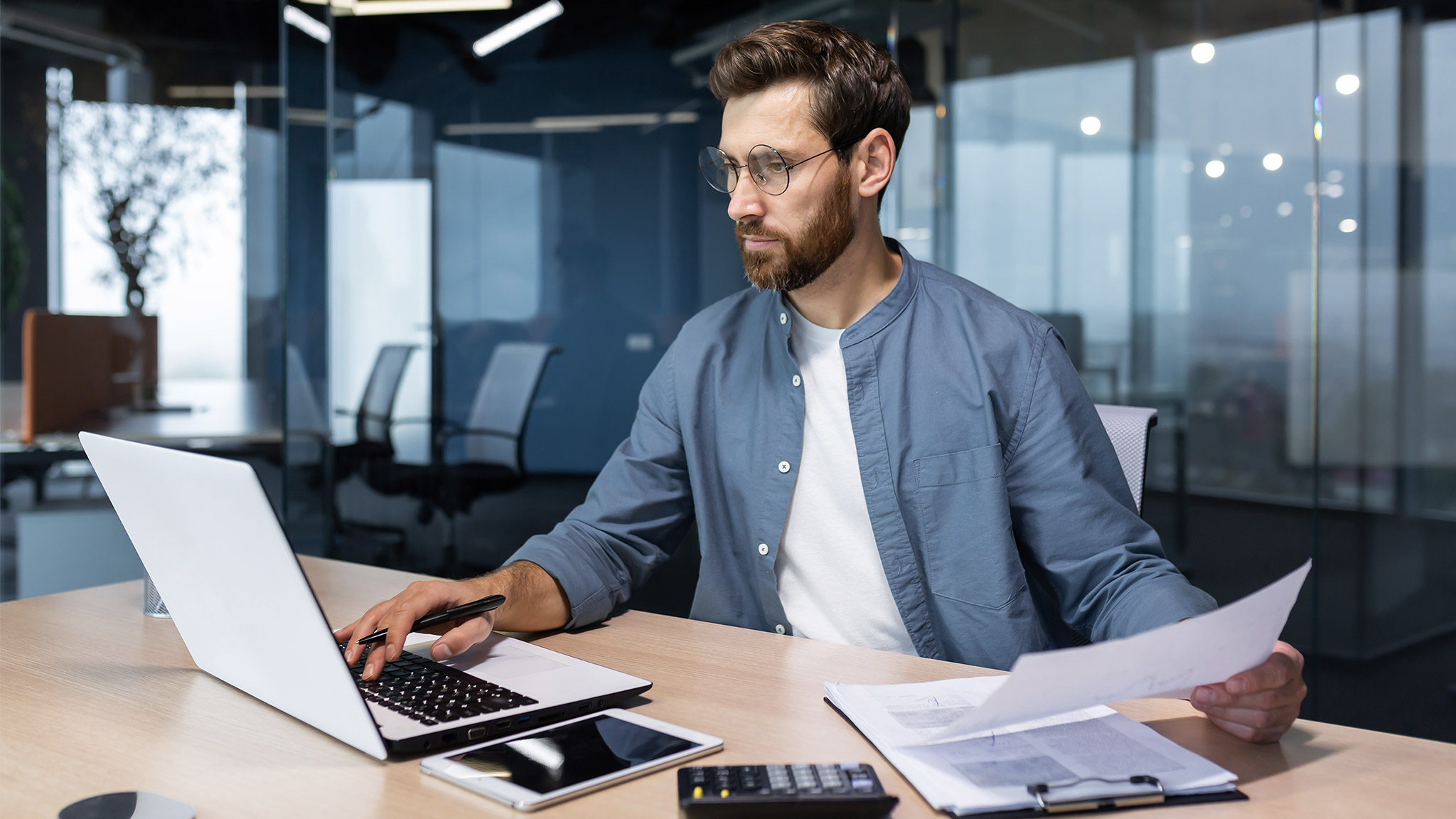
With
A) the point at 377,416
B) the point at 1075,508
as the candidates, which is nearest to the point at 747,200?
the point at 1075,508

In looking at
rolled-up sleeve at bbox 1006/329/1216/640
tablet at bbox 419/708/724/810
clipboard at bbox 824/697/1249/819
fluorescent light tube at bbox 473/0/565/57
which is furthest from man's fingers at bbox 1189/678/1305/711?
fluorescent light tube at bbox 473/0/565/57

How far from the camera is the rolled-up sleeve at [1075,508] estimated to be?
123cm

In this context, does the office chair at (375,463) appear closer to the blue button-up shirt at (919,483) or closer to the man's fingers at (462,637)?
the blue button-up shirt at (919,483)

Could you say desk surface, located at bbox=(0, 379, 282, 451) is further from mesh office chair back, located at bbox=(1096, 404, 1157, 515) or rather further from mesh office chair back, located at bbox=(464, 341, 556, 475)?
mesh office chair back, located at bbox=(1096, 404, 1157, 515)

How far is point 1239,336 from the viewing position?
10.8 feet

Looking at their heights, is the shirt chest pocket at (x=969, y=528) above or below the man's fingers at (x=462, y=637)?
above

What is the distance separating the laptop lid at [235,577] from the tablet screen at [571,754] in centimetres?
9

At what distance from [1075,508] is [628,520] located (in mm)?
592

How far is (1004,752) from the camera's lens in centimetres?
83

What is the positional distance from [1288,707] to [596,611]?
0.74 meters

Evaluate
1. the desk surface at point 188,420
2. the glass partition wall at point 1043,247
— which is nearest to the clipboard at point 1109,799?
the glass partition wall at point 1043,247

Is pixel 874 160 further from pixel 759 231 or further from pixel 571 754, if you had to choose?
pixel 571 754

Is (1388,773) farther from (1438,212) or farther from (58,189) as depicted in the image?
(58,189)

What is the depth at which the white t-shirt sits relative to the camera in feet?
4.62
